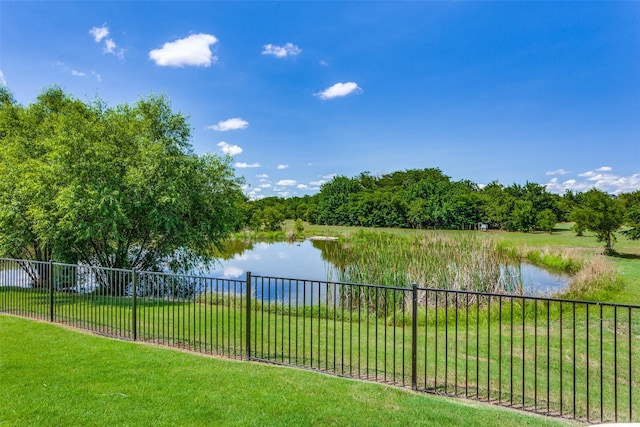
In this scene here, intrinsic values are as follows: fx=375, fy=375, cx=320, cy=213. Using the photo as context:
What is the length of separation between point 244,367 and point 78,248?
11.3 m

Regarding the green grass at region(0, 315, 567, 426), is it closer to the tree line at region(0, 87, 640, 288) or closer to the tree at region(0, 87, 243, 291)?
the tree at region(0, 87, 243, 291)

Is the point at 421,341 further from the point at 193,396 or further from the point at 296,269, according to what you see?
the point at 296,269

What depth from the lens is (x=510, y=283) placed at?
10.6 m

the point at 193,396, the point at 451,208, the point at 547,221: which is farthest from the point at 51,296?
the point at 451,208

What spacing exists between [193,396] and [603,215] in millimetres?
22800

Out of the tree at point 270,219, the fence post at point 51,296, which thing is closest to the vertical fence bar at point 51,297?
the fence post at point 51,296

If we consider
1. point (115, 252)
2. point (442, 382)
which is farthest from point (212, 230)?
point (442, 382)

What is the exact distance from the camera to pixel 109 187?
11.6 meters

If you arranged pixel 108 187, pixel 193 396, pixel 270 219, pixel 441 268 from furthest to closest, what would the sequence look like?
pixel 270 219, pixel 108 187, pixel 441 268, pixel 193 396

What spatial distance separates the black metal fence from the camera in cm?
418

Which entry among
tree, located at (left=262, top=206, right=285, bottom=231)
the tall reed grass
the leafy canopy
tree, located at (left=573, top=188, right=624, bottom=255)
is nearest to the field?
the tall reed grass

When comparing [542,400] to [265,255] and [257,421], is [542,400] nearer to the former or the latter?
[257,421]

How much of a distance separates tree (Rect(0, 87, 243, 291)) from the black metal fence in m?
3.19

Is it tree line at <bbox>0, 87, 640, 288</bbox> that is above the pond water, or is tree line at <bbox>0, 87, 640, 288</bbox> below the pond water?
above
